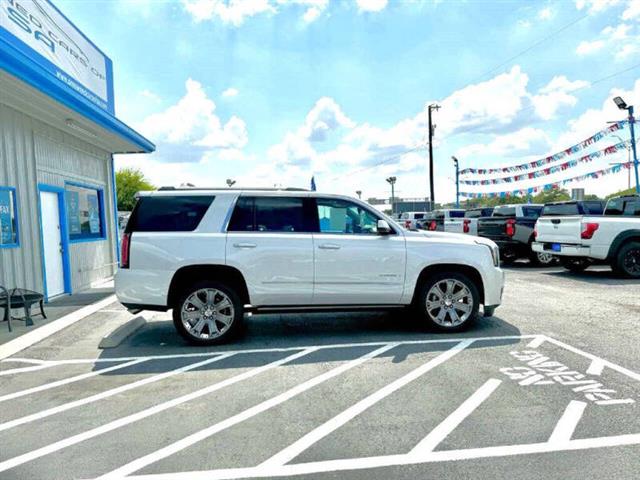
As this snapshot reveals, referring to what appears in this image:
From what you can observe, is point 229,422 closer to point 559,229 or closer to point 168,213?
point 168,213

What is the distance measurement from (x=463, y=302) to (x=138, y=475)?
179 inches

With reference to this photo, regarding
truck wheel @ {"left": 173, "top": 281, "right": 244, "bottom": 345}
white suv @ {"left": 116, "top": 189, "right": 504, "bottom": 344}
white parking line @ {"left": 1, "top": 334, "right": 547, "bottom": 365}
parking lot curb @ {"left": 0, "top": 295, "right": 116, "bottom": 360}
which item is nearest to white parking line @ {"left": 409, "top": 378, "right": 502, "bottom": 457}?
white parking line @ {"left": 1, "top": 334, "right": 547, "bottom": 365}

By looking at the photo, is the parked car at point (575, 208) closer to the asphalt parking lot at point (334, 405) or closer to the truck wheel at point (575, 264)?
the truck wheel at point (575, 264)

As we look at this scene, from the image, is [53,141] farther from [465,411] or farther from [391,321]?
[465,411]

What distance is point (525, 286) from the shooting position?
395 inches

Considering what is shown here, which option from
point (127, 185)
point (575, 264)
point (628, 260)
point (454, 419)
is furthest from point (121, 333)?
point (127, 185)

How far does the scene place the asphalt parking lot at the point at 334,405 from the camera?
3.01 metres

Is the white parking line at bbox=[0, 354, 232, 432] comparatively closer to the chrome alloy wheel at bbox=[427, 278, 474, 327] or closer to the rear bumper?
the chrome alloy wheel at bbox=[427, 278, 474, 327]

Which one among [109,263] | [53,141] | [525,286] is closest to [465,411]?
[525,286]

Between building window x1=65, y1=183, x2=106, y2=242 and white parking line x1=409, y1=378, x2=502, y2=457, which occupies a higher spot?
building window x1=65, y1=183, x2=106, y2=242

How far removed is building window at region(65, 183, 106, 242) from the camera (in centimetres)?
1050

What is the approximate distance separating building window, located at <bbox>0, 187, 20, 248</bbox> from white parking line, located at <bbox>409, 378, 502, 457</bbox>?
7.64 m

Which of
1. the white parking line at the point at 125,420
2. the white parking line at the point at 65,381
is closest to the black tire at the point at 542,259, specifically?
the white parking line at the point at 125,420

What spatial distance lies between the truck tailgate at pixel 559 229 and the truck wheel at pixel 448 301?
6145mm
